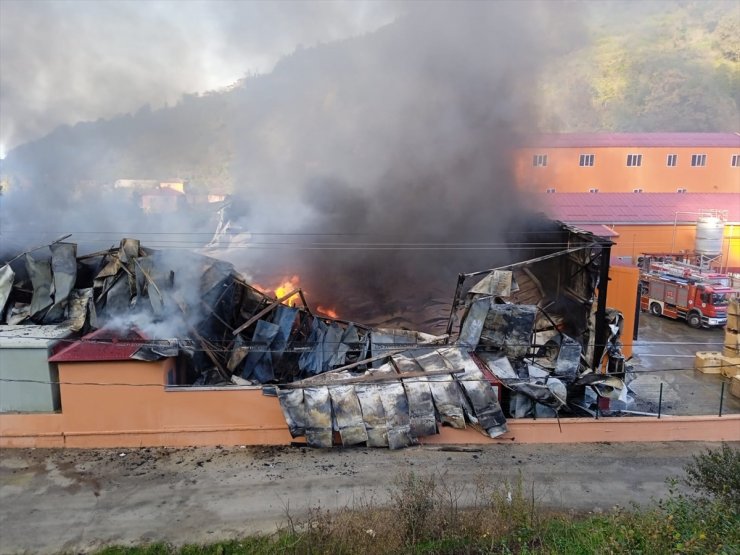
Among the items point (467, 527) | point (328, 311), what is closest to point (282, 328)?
point (328, 311)

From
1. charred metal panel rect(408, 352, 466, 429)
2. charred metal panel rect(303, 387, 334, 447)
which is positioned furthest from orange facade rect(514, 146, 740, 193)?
charred metal panel rect(303, 387, 334, 447)

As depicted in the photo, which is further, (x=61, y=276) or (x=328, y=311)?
(x=328, y=311)

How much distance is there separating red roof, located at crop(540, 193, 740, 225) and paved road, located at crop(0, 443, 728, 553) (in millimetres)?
16362

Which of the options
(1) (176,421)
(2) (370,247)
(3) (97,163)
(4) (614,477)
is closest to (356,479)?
(1) (176,421)

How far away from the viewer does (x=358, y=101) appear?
18.1m

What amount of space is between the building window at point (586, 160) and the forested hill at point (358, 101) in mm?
2579

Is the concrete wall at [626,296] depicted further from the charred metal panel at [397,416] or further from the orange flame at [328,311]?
the charred metal panel at [397,416]

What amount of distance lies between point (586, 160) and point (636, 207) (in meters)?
6.97

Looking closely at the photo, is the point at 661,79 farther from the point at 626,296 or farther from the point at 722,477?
the point at 722,477

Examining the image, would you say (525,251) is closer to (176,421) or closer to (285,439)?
(285,439)

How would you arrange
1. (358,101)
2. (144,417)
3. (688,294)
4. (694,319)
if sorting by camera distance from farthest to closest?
(688,294) < (694,319) < (358,101) < (144,417)

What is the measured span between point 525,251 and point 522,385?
23.8 feet

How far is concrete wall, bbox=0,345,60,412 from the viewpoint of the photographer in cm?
923

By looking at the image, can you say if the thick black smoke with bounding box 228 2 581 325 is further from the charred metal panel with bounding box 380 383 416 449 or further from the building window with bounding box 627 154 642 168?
the building window with bounding box 627 154 642 168
